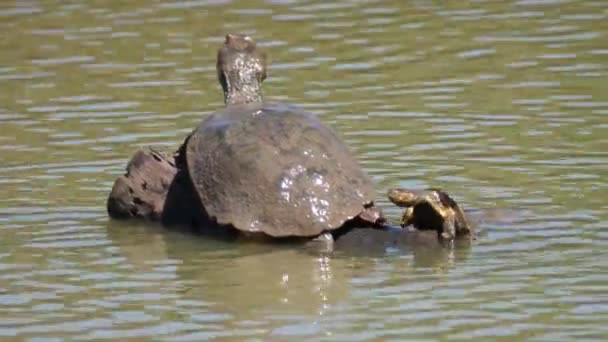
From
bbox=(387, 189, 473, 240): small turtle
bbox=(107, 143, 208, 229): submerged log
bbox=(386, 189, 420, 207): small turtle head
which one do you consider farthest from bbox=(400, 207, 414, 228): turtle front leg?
bbox=(107, 143, 208, 229): submerged log

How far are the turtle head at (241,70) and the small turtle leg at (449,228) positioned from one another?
1.98 meters

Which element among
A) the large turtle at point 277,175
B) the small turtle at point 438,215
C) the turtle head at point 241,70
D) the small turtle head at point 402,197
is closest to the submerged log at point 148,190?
the large turtle at point 277,175

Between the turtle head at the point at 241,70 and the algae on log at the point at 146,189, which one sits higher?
the turtle head at the point at 241,70

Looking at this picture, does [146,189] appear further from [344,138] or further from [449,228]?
[449,228]

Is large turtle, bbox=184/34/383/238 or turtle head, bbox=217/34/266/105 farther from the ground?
turtle head, bbox=217/34/266/105

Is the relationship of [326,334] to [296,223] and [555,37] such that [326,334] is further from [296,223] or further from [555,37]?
[555,37]

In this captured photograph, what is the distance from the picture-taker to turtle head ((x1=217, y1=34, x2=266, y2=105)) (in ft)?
31.2

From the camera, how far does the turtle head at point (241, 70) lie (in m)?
9.51

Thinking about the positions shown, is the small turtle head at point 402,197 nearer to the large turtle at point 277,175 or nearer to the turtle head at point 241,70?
the large turtle at point 277,175

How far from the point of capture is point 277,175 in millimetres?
8102

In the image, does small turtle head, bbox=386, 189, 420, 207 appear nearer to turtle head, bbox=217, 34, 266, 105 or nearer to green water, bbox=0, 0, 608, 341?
green water, bbox=0, 0, 608, 341

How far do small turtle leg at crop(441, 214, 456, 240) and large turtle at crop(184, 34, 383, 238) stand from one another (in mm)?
390

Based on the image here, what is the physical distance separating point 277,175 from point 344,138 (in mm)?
2279

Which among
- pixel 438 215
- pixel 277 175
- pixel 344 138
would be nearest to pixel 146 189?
pixel 277 175
